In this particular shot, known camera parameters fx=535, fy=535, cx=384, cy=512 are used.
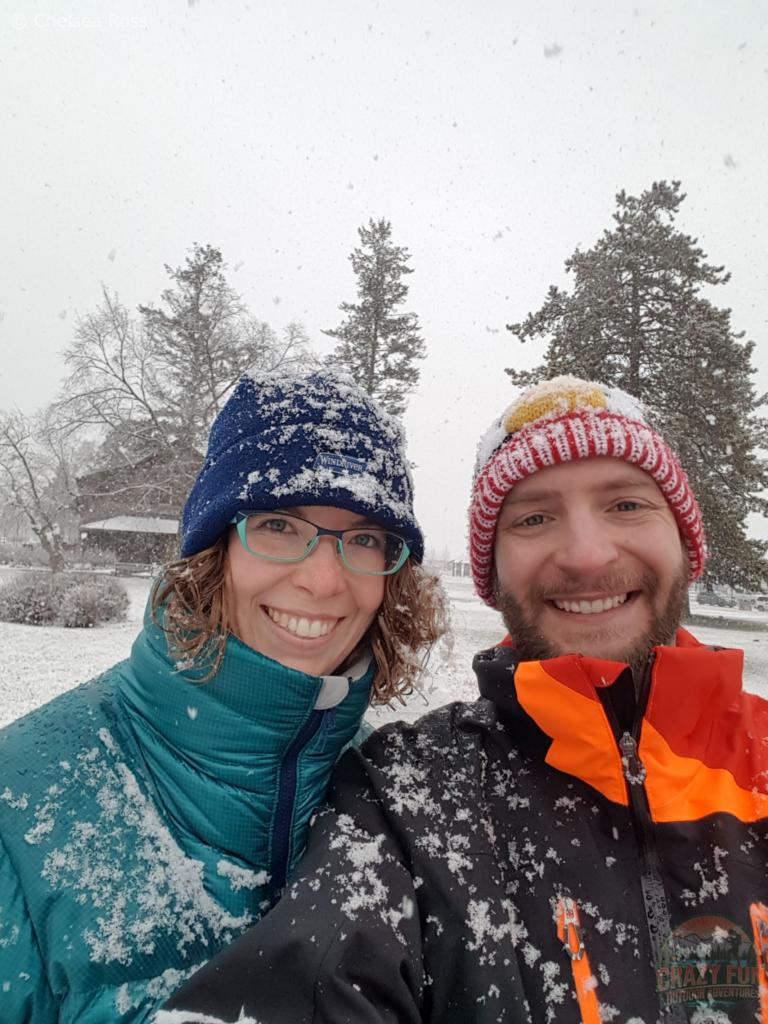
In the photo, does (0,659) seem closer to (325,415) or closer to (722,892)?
(325,415)

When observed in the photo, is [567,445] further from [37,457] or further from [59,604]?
[37,457]

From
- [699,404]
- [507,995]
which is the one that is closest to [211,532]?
[507,995]

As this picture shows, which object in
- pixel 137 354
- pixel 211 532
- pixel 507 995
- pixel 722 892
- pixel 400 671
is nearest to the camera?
pixel 507 995

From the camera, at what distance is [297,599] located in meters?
1.76

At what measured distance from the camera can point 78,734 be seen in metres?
1.55

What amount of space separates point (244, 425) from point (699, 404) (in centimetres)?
1689

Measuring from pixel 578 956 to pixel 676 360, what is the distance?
1736 cm

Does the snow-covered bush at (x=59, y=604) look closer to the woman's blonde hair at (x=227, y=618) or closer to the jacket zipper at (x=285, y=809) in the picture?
the woman's blonde hair at (x=227, y=618)

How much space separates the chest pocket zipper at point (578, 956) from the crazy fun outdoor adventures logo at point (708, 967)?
16 centimetres

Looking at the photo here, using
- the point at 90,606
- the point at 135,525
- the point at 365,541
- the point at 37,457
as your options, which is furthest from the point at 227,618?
the point at 135,525

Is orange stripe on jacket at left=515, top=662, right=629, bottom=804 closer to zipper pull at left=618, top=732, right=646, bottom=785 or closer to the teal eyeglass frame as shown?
zipper pull at left=618, top=732, right=646, bottom=785

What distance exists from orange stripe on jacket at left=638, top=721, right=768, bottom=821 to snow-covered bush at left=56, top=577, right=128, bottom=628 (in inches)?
552

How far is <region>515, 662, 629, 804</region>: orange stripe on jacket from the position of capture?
1546 millimetres

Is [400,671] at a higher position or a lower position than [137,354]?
lower
